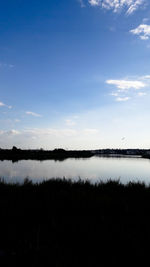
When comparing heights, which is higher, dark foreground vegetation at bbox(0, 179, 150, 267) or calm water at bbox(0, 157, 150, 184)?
dark foreground vegetation at bbox(0, 179, 150, 267)

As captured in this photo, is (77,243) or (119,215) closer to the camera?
(77,243)

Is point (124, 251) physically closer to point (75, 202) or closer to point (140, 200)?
point (75, 202)

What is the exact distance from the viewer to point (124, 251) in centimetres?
352

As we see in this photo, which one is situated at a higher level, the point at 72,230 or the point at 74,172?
the point at 72,230

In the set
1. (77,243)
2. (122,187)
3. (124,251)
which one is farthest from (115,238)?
(122,187)

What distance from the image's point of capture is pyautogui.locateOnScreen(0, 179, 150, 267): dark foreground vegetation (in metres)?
3.27

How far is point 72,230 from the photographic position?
425 centimetres

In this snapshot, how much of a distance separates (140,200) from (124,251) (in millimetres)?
3038

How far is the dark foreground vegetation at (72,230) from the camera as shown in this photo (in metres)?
3.27

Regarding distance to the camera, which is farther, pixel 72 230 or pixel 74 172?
pixel 74 172

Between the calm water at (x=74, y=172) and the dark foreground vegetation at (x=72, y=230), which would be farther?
the calm water at (x=74, y=172)

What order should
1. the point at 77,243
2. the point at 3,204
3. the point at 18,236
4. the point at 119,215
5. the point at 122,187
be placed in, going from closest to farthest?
the point at 77,243, the point at 18,236, the point at 119,215, the point at 3,204, the point at 122,187

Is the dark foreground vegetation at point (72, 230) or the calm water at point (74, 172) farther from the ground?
the dark foreground vegetation at point (72, 230)

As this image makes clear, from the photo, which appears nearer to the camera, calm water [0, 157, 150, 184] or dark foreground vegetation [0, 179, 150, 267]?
dark foreground vegetation [0, 179, 150, 267]
